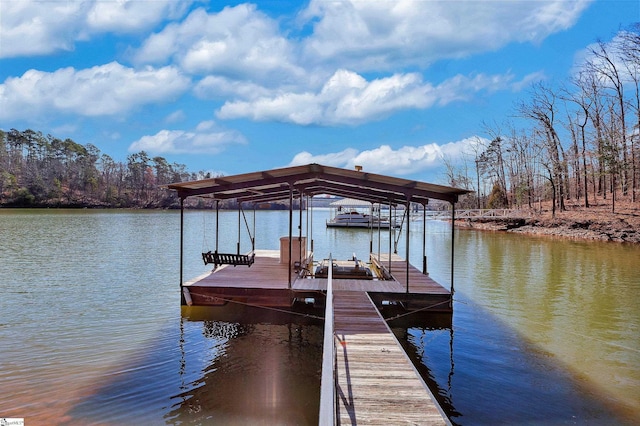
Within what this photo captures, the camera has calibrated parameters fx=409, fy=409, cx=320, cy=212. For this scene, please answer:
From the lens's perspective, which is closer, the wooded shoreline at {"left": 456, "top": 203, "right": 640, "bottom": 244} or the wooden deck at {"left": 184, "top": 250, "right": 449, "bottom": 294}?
the wooden deck at {"left": 184, "top": 250, "right": 449, "bottom": 294}

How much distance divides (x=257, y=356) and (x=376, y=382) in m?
3.13

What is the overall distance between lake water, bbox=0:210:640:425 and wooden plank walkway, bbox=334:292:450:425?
2.81 ft

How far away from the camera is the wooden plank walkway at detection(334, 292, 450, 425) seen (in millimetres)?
3844

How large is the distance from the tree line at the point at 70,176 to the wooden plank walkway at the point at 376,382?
72226 mm

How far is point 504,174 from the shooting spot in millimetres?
54594

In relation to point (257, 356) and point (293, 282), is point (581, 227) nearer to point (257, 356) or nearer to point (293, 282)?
point (293, 282)

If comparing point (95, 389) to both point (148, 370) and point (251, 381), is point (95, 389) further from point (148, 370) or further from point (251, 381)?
point (251, 381)

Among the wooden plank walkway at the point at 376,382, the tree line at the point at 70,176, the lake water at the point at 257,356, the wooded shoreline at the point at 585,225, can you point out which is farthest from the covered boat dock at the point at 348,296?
the tree line at the point at 70,176

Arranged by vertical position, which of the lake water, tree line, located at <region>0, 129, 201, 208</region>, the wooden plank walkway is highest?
tree line, located at <region>0, 129, 201, 208</region>

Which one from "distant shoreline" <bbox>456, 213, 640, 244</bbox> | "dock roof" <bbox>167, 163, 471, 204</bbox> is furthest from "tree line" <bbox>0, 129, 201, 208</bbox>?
"dock roof" <bbox>167, 163, 471, 204</bbox>

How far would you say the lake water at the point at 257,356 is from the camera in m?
5.34

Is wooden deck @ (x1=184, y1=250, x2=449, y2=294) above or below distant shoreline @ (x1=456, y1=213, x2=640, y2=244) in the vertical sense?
below

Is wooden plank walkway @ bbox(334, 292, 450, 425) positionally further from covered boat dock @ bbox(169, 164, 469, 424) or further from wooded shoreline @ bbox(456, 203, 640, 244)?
wooded shoreline @ bbox(456, 203, 640, 244)

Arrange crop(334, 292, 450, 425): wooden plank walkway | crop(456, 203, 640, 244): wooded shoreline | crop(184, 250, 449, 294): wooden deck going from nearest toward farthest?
1. crop(334, 292, 450, 425): wooden plank walkway
2. crop(184, 250, 449, 294): wooden deck
3. crop(456, 203, 640, 244): wooded shoreline
